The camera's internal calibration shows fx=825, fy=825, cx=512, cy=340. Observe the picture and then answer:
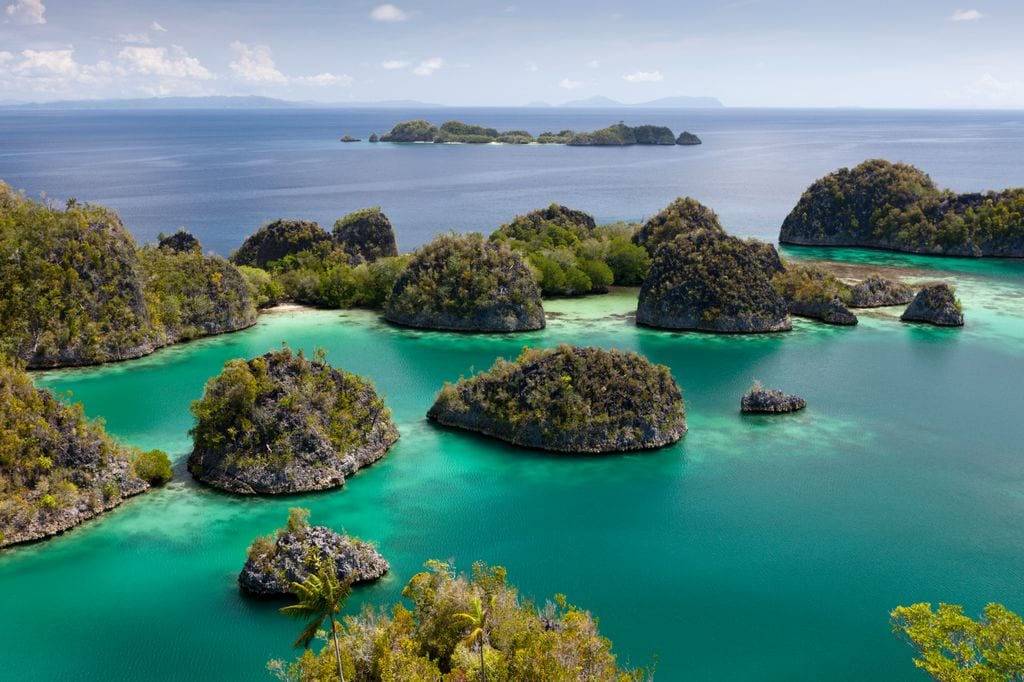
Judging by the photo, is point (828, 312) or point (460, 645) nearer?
point (460, 645)

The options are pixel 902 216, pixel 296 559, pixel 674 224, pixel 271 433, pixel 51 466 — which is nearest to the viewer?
pixel 296 559

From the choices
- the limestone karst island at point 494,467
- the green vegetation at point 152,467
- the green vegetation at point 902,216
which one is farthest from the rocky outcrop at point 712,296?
the green vegetation at point 902,216

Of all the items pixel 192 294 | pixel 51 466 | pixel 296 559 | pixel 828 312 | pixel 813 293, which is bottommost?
pixel 296 559

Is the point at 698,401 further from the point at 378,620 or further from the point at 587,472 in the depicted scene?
the point at 378,620

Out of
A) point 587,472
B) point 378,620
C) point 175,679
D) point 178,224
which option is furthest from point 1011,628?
point 178,224

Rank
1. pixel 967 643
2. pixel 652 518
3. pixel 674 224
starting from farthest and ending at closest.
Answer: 1. pixel 674 224
2. pixel 652 518
3. pixel 967 643

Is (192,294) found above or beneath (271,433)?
above

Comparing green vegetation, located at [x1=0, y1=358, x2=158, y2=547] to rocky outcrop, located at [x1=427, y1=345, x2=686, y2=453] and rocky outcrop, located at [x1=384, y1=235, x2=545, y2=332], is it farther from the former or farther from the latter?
rocky outcrop, located at [x1=384, y1=235, x2=545, y2=332]

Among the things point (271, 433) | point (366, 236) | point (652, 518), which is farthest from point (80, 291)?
point (652, 518)

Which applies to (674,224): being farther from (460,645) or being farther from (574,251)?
(460,645)
